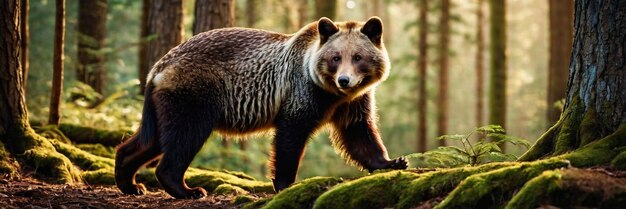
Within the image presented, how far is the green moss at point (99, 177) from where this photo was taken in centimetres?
901

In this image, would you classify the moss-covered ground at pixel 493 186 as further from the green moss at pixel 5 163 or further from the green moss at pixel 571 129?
the green moss at pixel 5 163

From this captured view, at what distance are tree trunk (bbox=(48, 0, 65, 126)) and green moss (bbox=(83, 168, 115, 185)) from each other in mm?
1549

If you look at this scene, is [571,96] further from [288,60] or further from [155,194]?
[155,194]

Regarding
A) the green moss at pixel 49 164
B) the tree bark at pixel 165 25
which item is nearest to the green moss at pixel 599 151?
the green moss at pixel 49 164

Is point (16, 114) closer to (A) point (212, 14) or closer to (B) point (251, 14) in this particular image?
(A) point (212, 14)

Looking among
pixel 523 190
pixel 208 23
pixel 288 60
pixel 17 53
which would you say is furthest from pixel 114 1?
pixel 523 190

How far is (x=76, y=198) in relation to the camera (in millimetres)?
7094

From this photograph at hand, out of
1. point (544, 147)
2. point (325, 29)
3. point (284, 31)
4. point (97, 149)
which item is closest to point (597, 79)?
point (544, 147)

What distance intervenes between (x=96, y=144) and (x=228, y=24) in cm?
279

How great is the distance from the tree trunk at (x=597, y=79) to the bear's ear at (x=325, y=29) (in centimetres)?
259

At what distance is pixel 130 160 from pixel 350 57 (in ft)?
9.06

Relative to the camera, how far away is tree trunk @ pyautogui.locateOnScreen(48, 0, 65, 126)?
9.53 metres

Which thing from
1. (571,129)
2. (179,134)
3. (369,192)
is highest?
(571,129)

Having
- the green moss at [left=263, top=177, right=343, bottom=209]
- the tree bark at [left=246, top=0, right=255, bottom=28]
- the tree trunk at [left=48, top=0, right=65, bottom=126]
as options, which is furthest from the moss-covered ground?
the tree bark at [left=246, top=0, right=255, bottom=28]
